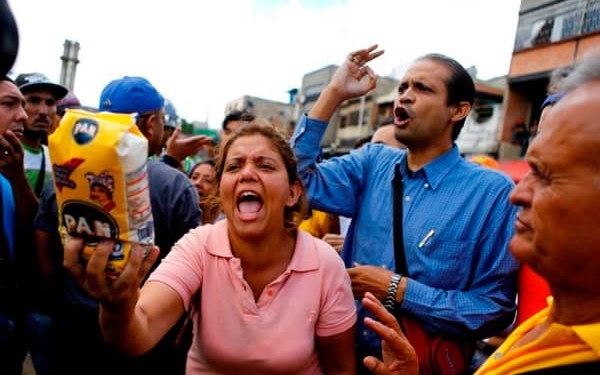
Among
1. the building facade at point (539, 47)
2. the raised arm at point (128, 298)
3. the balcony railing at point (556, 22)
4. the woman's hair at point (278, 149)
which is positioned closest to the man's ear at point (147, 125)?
the woman's hair at point (278, 149)

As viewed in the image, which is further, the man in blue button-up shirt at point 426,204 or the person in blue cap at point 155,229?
the person in blue cap at point 155,229

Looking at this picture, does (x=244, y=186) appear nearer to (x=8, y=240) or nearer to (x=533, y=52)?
(x=8, y=240)

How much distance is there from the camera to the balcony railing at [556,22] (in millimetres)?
18078

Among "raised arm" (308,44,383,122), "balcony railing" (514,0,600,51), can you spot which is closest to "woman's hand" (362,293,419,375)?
"raised arm" (308,44,383,122)

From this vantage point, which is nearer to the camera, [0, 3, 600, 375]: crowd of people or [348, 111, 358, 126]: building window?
[0, 3, 600, 375]: crowd of people

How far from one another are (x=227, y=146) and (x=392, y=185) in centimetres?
87

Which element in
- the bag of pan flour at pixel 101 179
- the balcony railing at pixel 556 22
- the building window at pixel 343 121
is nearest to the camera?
the bag of pan flour at pixel 101 179

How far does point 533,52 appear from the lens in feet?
68.6

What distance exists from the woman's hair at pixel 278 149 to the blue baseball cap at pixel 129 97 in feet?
1.90

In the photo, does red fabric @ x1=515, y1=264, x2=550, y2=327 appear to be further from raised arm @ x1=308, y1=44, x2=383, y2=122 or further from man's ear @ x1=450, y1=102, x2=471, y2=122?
raised arm @ x1=308, y1=44, x2=383, y2=122

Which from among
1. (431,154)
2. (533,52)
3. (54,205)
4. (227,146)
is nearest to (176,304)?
(227,146)

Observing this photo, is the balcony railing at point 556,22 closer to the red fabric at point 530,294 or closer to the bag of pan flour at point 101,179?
the red fabric at point 530,294

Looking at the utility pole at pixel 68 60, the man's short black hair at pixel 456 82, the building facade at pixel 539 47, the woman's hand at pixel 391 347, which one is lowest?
the woman's hand at pixel 391 347

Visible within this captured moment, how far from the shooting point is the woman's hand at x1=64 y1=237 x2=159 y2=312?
3.44 ft
